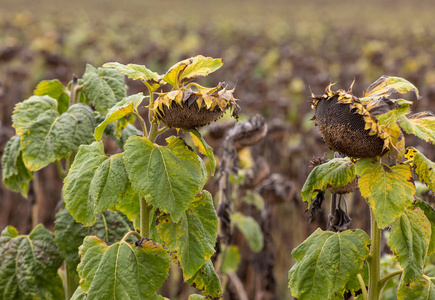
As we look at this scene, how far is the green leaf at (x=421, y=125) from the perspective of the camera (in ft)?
3.65

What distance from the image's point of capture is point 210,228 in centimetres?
128

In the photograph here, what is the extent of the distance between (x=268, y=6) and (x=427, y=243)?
28.2 m

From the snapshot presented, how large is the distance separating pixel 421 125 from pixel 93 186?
75 centimetres

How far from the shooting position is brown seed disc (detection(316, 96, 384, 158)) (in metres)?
1.13

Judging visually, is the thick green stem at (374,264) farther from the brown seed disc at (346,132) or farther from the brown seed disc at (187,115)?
the brown seed disc at (187,115)

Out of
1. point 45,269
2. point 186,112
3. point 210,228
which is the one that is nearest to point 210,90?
point 186,112

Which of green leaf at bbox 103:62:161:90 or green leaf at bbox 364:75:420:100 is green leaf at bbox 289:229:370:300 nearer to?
green leaf at bbox 364:75:420:100

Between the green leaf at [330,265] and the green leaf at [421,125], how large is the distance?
273mm

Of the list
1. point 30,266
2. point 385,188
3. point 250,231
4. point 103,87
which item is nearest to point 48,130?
point 103,87

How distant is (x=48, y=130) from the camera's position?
1517 mm

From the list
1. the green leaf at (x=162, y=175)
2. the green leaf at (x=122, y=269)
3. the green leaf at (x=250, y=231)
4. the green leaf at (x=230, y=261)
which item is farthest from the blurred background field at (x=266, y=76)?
the green leaf at (x=122, y=269)

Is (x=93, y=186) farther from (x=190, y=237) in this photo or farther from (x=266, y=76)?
(x=266, y=76)

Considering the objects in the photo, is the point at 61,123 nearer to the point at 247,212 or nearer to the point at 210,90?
the point at 210,90

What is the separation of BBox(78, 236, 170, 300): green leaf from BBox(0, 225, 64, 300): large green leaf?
1.39 ft
